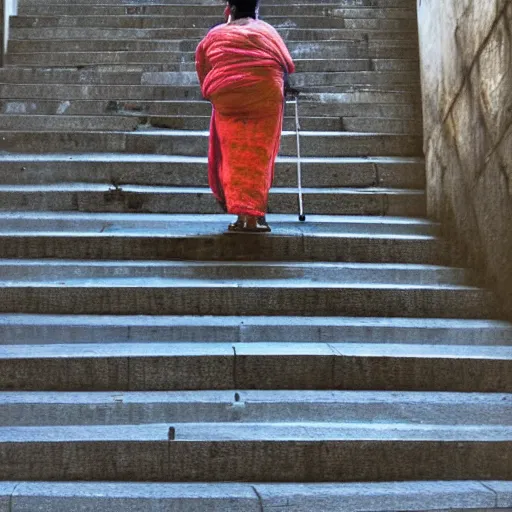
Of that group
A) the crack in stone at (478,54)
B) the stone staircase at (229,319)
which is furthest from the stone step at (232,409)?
the crack in stone at (478,54)

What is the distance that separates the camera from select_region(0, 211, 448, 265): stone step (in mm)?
4578

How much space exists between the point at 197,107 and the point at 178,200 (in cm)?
137

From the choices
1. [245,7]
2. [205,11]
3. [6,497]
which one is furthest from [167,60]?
[6,497]

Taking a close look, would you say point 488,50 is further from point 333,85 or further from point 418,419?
point 333,85

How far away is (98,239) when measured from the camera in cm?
460

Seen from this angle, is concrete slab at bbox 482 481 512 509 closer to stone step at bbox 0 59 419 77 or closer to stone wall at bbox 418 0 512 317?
stone wall at bbox 418 0 512 317

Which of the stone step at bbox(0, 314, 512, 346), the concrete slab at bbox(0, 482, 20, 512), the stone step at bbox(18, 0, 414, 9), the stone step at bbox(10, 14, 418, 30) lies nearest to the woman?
the stone step at bbox(0, 314, 512, 346)

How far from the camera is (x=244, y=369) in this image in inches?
141

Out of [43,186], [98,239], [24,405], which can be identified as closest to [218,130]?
[98,239]

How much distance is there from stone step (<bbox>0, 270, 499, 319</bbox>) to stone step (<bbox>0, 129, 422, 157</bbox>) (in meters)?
1.82

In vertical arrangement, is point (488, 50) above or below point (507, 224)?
above

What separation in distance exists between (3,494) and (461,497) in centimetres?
173

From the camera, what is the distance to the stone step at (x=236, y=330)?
12.6 feet

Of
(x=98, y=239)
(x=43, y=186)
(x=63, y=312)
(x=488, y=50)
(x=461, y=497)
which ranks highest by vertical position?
(x=488, y=50)
